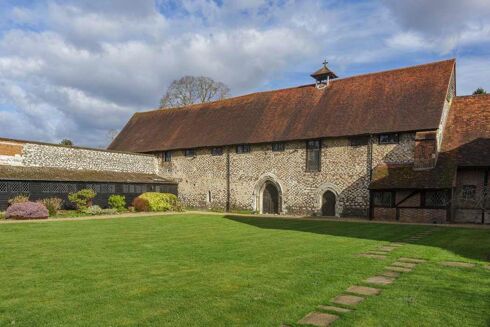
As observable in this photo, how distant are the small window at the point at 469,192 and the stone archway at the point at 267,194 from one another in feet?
36.7

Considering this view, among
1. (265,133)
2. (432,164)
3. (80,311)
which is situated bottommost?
(80,311)

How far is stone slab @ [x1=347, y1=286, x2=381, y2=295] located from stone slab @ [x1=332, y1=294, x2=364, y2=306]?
25 cm

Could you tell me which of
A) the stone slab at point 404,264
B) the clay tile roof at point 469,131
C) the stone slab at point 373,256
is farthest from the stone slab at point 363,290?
the clay tile roof at point 469,131

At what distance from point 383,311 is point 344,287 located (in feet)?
4.06

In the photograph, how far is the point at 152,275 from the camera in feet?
25.2

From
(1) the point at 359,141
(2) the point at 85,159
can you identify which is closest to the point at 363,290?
(1) the point at 359,141

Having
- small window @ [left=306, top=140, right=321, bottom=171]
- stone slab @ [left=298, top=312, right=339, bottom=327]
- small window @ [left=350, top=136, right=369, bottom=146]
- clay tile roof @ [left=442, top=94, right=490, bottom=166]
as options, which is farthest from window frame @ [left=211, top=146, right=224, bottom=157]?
stone slab @ [left=298, top=312, right=339, bottom=327]

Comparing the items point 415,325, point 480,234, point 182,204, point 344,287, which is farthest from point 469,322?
point 182,204

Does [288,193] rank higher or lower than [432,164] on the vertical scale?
lower

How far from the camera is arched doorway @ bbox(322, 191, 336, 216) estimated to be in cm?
2512

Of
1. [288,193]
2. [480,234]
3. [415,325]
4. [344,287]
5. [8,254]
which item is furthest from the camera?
[288,193]

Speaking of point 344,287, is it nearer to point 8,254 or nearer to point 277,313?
point 277,313

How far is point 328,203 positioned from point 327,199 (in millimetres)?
261

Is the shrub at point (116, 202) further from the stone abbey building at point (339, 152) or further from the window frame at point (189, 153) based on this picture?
the window frame at point (189, 153)
